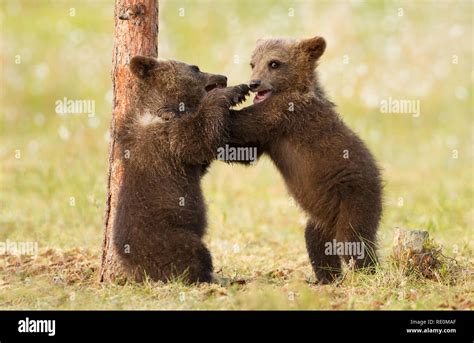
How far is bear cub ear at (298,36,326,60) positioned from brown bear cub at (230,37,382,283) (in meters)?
0.01

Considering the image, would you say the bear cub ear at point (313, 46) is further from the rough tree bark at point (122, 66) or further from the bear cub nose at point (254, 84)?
the rough tree bark at point (122, 66)

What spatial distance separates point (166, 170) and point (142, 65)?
1098 mm

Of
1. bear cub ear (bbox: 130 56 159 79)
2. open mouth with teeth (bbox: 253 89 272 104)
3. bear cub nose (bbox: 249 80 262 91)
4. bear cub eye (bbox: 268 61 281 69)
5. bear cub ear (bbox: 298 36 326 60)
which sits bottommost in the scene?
open mouth with teeth (bbox: 253 89 272 104)

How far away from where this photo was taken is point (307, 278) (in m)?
8.35

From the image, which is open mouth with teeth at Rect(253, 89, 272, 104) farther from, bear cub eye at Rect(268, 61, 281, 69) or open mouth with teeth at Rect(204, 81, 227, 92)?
open mouth with teeth at Rect(204, 81, 227, 92)

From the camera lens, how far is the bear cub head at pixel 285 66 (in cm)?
819

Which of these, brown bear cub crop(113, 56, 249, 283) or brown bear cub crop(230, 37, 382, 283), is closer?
brown bear cub crop(113, 56, 249, 283)

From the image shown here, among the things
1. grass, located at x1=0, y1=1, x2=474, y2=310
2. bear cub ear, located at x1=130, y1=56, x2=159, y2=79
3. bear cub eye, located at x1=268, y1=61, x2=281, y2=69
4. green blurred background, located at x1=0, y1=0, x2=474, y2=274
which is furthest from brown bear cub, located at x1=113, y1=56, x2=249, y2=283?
green blurred background, located at x1=0, y1=0, x2=474, y2=274

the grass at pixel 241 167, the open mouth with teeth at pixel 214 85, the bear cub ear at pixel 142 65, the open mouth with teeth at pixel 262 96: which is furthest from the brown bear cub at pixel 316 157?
the bear cub ear at pixel 142 65

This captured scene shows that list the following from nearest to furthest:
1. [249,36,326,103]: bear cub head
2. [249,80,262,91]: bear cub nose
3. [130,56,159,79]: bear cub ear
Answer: [130,56,159,79]: bear cub ear, [249,80,262,91]: bear cub nose, [249,36,326,103]: bear cub head

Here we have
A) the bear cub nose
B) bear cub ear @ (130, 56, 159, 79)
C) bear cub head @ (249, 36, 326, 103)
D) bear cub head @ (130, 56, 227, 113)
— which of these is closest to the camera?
bear cub ear @ (130, 56, 159, 79)

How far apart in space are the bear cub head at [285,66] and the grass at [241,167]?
152 cm

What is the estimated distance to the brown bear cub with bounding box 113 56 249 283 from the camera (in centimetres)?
738

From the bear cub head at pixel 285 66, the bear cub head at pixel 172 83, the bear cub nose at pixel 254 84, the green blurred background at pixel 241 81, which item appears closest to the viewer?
the bear cub head at pixel 172 83
